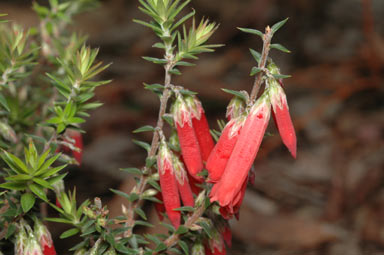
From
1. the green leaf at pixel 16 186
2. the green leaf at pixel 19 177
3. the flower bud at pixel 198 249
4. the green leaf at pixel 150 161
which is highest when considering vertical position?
the green leaf at pixel 150 161

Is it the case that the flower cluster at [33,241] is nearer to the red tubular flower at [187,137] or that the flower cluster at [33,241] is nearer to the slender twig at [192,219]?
the slender twig at [192,219]

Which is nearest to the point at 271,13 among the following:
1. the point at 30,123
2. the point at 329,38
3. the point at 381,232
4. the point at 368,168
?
the point at 329,38

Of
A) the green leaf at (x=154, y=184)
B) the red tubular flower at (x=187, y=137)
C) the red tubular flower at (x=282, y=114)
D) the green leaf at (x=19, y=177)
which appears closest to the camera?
the green leaf at (x=19, y=177)

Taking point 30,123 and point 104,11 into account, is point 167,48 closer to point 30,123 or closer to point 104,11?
point 30,123

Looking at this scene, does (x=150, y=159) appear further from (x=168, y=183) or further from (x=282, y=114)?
(x=282, y=114)

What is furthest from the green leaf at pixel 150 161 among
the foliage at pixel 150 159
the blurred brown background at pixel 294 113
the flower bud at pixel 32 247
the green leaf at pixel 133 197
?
the blurred brown background at pixel 294 113

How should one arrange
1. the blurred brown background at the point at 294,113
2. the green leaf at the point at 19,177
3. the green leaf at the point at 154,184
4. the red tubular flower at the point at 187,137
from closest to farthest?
the green leaf at the point at 19,177
the red tubular flower at the point at 187,137
the green leaf at the point at 154,184
the blurred brown background at the point at 294,113

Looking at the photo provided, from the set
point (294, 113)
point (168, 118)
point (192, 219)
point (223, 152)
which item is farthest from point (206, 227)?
point (294, 113)
